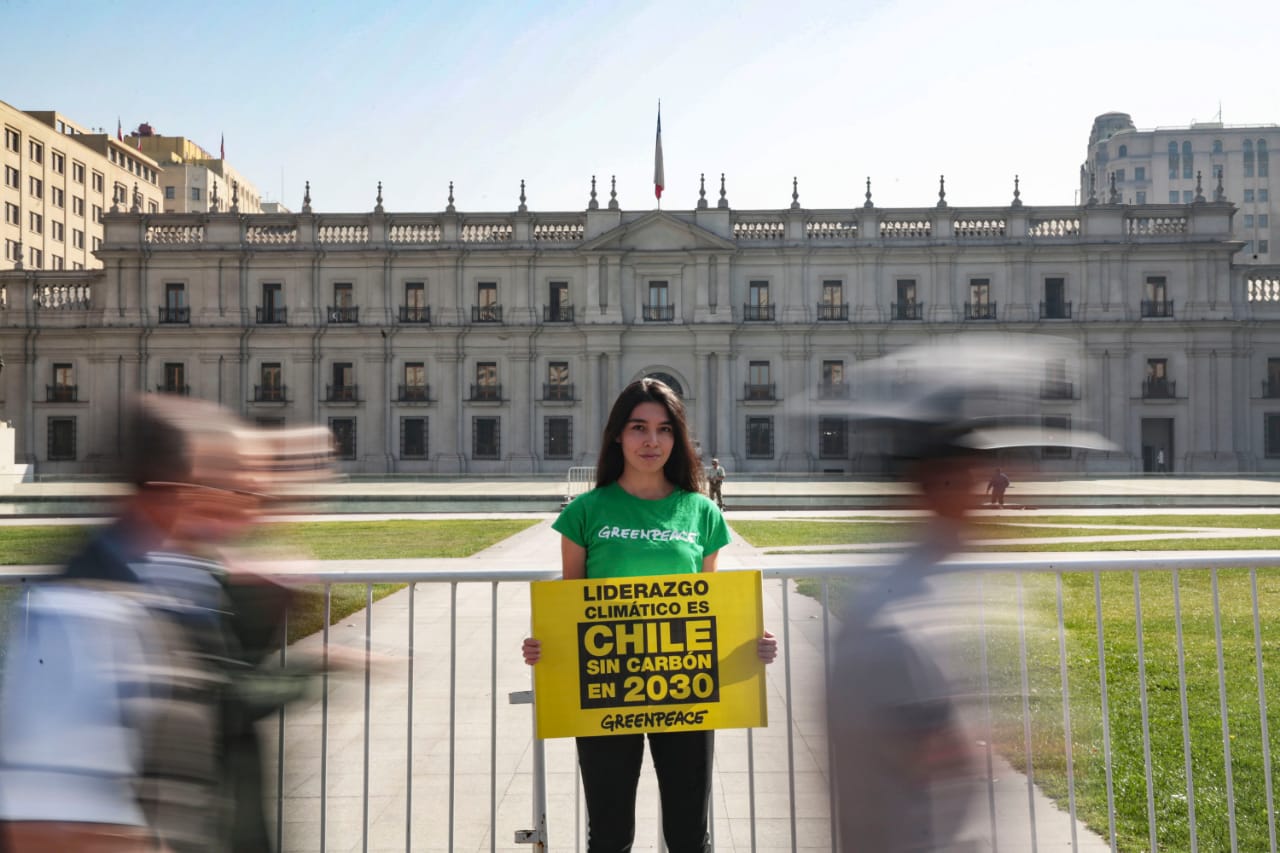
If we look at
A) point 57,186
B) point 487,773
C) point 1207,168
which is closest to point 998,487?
point 487,773

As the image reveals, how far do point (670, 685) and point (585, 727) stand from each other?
0.31m

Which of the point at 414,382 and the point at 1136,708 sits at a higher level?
the point at 414,382

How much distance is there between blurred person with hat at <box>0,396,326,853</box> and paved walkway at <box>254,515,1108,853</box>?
0.46 meters

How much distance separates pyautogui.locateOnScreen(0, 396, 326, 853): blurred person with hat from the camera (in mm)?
1943

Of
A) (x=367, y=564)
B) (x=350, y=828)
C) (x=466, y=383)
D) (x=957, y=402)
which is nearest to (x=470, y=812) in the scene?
(x=350, y=828)

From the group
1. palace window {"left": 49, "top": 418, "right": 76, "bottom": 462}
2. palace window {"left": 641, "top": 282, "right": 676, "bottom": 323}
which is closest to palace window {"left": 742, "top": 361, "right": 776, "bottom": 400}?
palace window {"left": 641, "top": 282, "right": 676, "bottom": 323}

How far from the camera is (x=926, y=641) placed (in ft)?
7.75

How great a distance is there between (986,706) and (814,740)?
1.73 ft

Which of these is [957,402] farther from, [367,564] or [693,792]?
[367,564]

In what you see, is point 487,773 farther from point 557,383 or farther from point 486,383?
point 486,383

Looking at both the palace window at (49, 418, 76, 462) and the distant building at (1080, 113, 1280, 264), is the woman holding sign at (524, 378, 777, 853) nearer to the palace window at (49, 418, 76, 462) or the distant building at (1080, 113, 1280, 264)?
the palace window at (49, 418, 76, 462)

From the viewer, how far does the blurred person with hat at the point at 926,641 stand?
91.8 inches

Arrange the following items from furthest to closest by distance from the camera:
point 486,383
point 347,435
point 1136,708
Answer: point 486,383 < point 347,435 < point 1136,708

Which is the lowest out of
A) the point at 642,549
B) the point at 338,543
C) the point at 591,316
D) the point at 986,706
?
the point at 338,543
